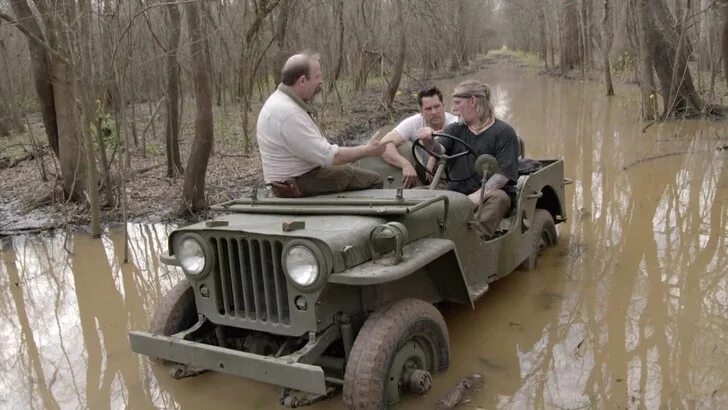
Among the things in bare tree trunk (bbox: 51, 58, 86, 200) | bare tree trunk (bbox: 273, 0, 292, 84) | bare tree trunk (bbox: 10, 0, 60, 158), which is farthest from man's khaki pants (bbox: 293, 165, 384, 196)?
bare tree trunk (bbox: 273, 0, 292, 84)

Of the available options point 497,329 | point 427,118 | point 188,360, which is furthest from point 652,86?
point 188,360

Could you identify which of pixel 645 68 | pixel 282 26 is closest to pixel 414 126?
pixel 282 26

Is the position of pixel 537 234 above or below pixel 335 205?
below

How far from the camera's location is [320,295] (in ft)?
10.4

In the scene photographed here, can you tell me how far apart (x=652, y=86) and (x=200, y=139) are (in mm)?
10580

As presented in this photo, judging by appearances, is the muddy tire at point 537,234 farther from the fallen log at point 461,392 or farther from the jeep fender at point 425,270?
the fallen log at point 461,392

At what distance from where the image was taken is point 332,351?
11.9 feet

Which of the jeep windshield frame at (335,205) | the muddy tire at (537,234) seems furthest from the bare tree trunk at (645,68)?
the jeep windshield frame at (335,205)

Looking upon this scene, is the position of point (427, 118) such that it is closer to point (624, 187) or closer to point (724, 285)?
point (724, 285)

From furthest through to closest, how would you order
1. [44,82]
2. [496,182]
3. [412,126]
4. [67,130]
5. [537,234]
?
1. [44,82]
2. [67,130]
3. [412,126]
4. [537,234]
5. [496,182]

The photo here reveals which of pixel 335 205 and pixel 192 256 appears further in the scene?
pixel 335 205

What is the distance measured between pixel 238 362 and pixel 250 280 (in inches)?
18.1

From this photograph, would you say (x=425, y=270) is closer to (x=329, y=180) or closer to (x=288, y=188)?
(x=329, y=180)

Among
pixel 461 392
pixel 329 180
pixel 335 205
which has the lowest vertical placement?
pixel 461 392
